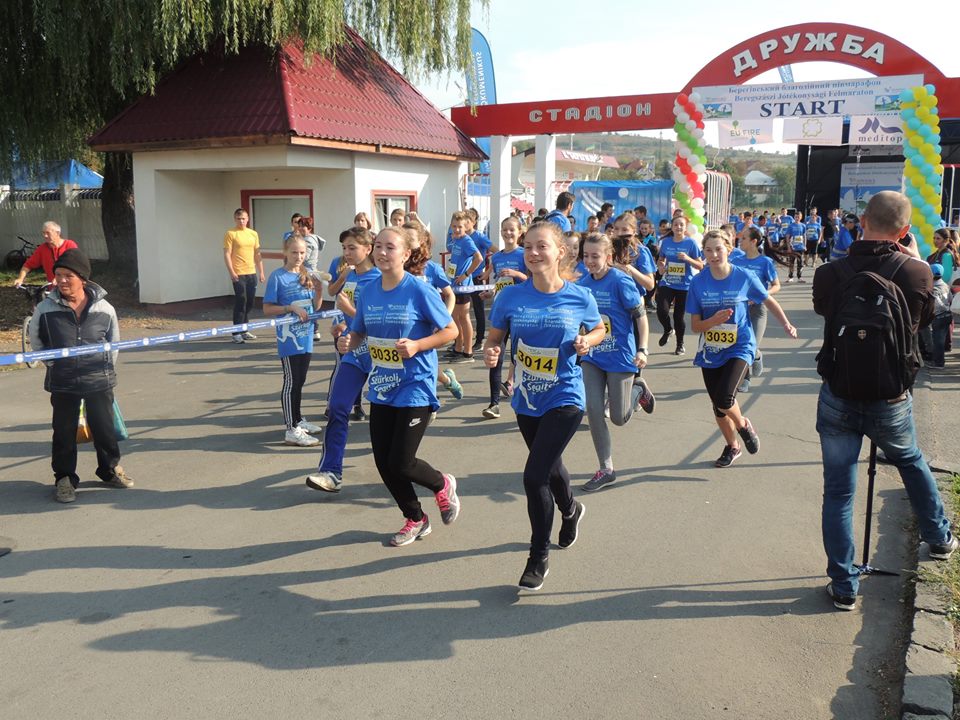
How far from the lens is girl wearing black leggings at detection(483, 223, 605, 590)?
13.6 feet

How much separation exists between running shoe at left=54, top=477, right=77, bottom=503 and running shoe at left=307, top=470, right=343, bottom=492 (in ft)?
5.21

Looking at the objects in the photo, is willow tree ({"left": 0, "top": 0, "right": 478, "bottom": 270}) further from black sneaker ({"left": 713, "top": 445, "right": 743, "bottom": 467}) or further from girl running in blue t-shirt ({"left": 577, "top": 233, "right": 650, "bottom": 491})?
black sneaker ({"left": 713, "top": 445, "right": 743, "bottom": 467})

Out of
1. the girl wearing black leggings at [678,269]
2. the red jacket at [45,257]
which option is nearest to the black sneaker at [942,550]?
the girl wearing black leggings at [678,269]

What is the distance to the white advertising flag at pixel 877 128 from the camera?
53.4 ft

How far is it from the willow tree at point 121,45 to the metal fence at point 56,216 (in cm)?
784

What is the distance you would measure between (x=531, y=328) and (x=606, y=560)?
140cm

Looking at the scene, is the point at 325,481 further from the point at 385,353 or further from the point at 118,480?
the point at 118,480

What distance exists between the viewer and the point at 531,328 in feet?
13.9

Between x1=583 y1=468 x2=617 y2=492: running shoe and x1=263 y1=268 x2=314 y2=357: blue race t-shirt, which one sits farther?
x1=263 y1=268 x2=314 y2=357: blue race t-shirt

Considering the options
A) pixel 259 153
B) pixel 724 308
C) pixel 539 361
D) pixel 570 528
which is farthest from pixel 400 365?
Result: pixel 259 153

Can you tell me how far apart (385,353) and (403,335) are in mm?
143

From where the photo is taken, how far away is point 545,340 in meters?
4.21

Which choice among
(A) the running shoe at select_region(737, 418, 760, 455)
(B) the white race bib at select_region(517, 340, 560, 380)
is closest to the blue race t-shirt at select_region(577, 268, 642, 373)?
(A) the running shoe at select_region(737, 418, 760, 455)

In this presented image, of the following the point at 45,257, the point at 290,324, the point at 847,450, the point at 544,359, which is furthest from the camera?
the point at 45,257
